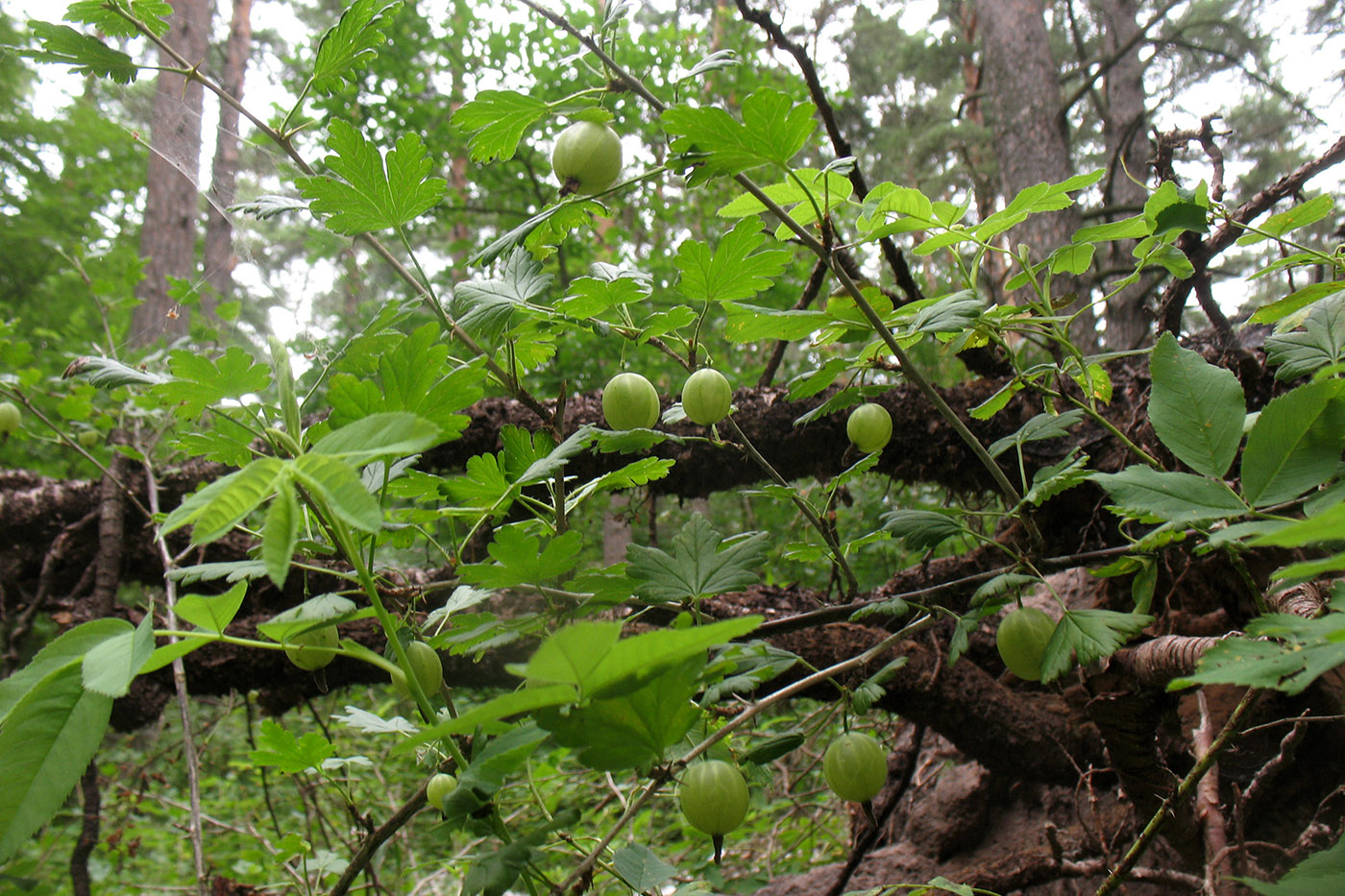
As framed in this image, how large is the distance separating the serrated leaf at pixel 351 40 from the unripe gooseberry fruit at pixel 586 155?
322 millimetres

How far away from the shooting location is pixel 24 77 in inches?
305

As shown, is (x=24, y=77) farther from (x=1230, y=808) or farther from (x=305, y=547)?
(x=1230, y=808)

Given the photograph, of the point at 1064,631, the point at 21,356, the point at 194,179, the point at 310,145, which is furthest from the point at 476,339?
the point at 310,145

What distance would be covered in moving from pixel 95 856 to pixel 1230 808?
4.83 m

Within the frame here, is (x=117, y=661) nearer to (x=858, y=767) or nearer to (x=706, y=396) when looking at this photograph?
(x=706, y=396)

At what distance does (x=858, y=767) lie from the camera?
85 centimetres

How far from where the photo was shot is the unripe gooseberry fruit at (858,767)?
2.79 ft

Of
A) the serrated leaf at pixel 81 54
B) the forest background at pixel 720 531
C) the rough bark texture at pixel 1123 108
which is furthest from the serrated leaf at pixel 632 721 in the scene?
the rough bark texture at pixel 1123 108

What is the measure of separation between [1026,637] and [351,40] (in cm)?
→ 107

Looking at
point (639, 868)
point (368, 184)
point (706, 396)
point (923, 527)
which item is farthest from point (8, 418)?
point (923, 527)

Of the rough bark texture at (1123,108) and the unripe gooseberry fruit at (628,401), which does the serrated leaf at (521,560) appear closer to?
the unripe gooseberry fruit at (628,401)

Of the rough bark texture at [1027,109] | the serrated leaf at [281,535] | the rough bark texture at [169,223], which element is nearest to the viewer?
the serrated leaf at [281,535]

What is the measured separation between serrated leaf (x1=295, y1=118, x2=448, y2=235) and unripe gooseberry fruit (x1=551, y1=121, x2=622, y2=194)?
Answer: 0.14 metres

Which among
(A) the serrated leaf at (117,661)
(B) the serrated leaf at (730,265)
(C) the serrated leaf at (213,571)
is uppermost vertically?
(B) the serrated leaf at (730,265)
